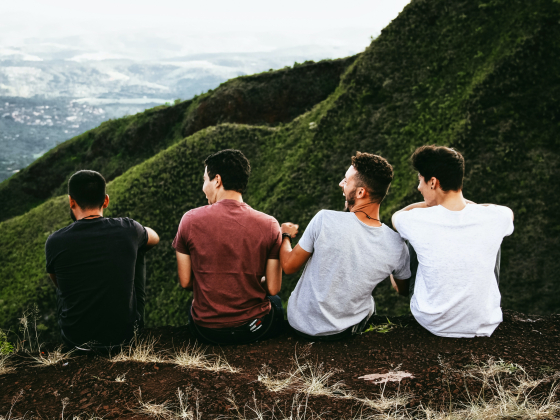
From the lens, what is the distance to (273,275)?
443 cm

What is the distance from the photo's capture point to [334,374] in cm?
385

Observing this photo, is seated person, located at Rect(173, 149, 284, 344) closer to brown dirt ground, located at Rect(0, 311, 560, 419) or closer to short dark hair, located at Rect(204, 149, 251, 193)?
short dark hair, located at Rect(204, 149, 251, 193)

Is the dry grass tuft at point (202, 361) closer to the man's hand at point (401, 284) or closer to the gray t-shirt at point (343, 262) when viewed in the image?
the gray t-shirt at point (343, 262)

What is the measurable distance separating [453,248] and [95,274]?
362 cm

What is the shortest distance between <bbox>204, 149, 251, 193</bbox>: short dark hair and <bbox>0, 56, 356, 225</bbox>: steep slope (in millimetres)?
27414

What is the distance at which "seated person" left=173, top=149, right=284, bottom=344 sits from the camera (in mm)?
4230

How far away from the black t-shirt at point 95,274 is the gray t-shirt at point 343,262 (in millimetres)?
1906

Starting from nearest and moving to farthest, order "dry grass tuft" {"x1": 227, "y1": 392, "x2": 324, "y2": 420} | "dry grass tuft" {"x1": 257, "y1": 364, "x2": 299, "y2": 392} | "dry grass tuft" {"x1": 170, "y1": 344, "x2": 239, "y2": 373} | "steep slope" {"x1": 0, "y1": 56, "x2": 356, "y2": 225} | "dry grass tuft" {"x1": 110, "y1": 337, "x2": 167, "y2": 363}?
"dry grass tuft" {"x1": 227, "y1": 392, "x2": 324, "y2": 420} → "dry grass tuft" {"x1": 257, "y1": 364, "x2": 299, "y2": 392} → "dry grass tuft" {"x1": 170, "y1": 344, "x2": 239, "y2": 373} → "dry grass tuft" {"x1": 110, "y1": 337, "x2": 167, "y2": 363} → "steep slope" {"x1": 0, "y1": 56, "x2": 356, "y2": 225}

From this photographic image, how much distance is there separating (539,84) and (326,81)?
20.3 meters

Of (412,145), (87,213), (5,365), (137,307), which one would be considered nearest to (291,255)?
(137,307)

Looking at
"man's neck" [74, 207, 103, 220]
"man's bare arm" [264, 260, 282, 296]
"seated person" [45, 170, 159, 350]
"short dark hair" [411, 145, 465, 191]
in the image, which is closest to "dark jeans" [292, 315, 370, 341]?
"man's bare arm" [264, 260, 282, 296]

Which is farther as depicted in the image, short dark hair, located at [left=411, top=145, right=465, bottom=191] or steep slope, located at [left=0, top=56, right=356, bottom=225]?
steep slope, located at [left=0, top=56, right=356, bottom=225]

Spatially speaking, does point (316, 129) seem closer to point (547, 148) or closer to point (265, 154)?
point (265, 154)

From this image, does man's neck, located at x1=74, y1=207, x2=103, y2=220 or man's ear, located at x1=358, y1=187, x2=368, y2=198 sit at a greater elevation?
man's ear, located at x1=358, y1=187, x2=368, y2=198
